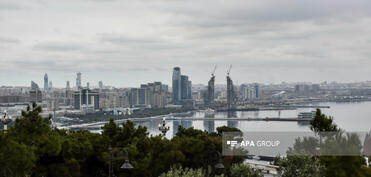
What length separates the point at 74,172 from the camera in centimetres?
700

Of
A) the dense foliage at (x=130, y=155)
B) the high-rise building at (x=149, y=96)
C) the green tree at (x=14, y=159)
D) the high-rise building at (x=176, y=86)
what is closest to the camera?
the dense foliage at (x=130, y=155)

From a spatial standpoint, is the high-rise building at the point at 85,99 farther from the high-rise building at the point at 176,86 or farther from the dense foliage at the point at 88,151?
the dense foliage at the point at 88,151

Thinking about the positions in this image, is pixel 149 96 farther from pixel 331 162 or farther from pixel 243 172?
pixel 243 172

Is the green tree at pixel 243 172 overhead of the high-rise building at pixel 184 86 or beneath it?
beneath

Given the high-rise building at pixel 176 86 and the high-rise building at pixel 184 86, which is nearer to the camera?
the high-rise building at pixel 176 86

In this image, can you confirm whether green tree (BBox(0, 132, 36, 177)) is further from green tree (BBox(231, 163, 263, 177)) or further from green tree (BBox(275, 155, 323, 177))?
green tree (BBox(275, 155, 323, 177))

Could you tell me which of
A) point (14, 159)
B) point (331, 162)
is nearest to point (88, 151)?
point (14, 159)

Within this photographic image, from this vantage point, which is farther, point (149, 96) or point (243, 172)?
point (149, 96)

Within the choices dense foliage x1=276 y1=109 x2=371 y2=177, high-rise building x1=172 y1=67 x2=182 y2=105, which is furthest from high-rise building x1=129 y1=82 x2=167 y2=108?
dense foliage x1=276 y1=109 x2=371 y2=177

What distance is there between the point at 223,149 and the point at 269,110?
170 ft

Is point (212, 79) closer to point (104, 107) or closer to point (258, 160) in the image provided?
point (104, 107)

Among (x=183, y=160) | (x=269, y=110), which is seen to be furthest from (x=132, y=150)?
(x=269, y=110)

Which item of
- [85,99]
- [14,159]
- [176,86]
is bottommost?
[14,159]

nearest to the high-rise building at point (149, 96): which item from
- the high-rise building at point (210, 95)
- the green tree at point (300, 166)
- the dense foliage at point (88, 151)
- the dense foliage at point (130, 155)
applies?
the high-rise building at point (210, 95)
